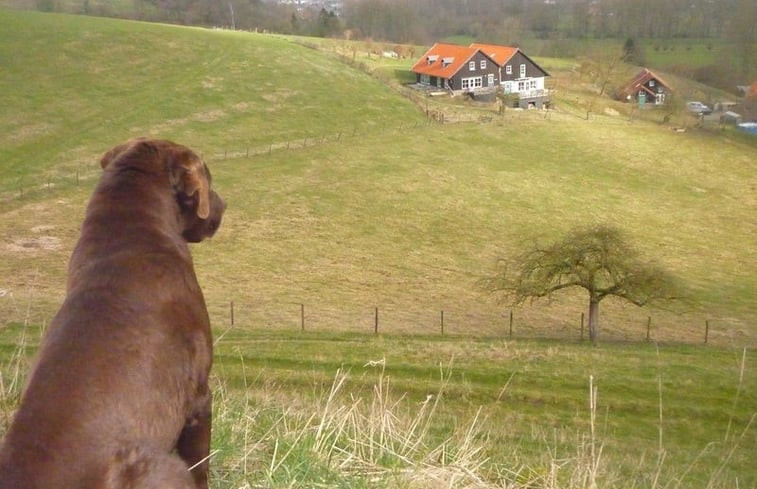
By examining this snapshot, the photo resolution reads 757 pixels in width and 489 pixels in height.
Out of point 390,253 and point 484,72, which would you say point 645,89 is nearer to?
point 484,72

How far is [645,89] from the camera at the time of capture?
81375 mm

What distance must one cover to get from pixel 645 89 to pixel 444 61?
2073 cm

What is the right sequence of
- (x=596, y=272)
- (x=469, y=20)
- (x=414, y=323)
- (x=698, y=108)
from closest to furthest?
(x=596, y=272) → (x=414, y=323) → (x=698, y=108) → (x=469, y=20)

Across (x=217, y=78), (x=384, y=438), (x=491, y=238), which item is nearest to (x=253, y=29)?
(x=217, y=78)

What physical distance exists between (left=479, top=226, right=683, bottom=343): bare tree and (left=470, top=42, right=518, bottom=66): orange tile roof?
53146 millimetres

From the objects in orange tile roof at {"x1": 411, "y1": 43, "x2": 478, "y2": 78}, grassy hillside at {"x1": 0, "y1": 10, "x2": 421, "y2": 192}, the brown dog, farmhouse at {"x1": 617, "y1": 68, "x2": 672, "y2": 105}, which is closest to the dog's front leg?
the brown dog

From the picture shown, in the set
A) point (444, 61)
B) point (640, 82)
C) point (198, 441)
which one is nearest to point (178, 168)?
point (198, 441)

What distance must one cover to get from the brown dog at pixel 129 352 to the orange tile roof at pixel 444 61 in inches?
2863

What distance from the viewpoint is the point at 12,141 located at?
4784cm

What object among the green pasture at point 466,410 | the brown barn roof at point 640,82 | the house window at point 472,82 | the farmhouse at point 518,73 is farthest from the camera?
the brown barn roof at point 640,82

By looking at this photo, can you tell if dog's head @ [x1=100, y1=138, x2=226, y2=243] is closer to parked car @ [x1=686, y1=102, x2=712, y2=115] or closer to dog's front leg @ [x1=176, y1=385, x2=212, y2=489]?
dog's front leg @ [x1=176, y1=385, x2=212, y2=489]

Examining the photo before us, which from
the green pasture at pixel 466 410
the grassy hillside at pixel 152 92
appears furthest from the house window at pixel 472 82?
the green pasture at pixel 466 410

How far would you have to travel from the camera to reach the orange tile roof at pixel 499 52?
78000 millimetres

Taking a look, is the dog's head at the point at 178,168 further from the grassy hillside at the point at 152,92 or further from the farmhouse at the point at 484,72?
the farmhouse at the point at 484,72
